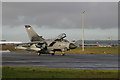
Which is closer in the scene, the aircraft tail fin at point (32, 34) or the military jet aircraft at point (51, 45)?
the military jet aircraft at point (51, 45)

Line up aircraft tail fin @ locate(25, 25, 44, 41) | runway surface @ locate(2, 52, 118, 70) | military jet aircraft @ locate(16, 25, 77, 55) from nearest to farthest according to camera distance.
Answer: runway surface @ locate(2, 52, 118, 70) → military jet aircraft @ locate(16, 25, 77, 55) → aircraft tail fin @ locate(25, 25, 44, 41)

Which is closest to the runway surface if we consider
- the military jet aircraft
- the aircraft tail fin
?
the military jet aircraft

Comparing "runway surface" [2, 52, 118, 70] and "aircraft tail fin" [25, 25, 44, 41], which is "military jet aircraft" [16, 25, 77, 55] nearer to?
"aircraft tail fin" [25, 25, 44, 41]

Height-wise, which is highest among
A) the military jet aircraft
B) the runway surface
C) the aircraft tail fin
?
the aircraft tail fin

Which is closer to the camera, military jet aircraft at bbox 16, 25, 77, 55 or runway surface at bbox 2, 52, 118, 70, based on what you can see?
runway surface at bbox 2, 52, 118, 70

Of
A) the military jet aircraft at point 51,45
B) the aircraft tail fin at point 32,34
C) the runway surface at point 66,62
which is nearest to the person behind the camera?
the runway surface at point 66,62

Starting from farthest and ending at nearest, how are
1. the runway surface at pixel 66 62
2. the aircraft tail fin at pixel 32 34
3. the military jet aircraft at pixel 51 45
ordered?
1. the aircraft tail fin at pixel 32 34
2. the military jet aircraft at pixel 51 45
3. the runway surface at pixel 66 62

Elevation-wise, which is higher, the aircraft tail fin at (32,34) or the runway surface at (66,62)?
the aircraft tail fin at (32,34)

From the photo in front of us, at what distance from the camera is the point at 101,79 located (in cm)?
1862

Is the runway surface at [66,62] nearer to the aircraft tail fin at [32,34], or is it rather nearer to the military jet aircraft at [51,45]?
the military jet aircraft at [51,45]

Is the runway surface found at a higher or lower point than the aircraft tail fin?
lower

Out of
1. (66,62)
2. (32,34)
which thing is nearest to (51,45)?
(32,34)

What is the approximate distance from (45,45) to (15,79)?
4398 cm

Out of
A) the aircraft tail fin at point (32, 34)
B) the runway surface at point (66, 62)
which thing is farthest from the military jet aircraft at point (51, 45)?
the runway surface at point (66, 62)
